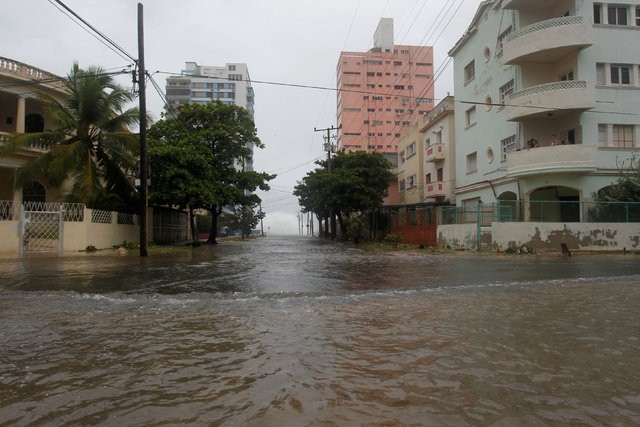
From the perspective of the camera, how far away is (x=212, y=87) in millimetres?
108312

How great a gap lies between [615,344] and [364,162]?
102 ft

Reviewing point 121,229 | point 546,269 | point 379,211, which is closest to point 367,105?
point 379,211

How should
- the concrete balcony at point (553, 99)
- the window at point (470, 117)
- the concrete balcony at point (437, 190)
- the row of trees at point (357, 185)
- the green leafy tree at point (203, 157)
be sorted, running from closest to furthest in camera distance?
1. the concrete balcony at point (553, 99)
2. the green leafy tree at point (203, 157)
3. the window at point (470, 117)
4. the concrete balcony at point (437, 190)
5. the row of trees at point (357, 185)

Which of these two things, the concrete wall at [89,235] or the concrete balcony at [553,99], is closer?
the concrete wall at [89,235]

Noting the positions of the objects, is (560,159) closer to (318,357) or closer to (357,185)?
(357,185)

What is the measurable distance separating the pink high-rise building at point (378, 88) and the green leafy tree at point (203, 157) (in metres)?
52.9

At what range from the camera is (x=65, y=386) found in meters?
3.30

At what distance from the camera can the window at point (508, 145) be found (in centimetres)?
2267

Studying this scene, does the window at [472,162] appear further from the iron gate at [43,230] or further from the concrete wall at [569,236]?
the iron gate at [43,230]

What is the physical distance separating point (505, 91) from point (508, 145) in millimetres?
2861

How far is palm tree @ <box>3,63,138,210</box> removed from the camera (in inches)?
779

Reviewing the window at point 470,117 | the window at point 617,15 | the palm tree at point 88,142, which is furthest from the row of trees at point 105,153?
the window at point 617,15

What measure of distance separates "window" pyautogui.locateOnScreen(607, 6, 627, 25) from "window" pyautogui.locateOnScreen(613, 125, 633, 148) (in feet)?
15.7

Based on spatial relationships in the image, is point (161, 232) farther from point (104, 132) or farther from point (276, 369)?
point (276, 369)
